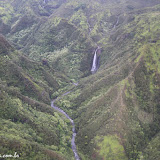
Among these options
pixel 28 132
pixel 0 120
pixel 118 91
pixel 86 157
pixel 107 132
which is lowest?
pixel 86 157

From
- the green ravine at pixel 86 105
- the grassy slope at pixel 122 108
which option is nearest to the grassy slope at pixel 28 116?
the green ravine at pixel 86 105

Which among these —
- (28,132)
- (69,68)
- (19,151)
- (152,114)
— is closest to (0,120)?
(28,132)

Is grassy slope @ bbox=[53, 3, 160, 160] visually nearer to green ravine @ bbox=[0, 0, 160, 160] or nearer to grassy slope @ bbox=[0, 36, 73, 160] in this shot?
green ravine @ bbox=[0, 0, 160, 160]

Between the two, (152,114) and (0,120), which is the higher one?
(0,120)

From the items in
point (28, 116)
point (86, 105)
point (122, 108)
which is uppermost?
point (28, 116)

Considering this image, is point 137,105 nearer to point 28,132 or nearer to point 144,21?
point 28,132

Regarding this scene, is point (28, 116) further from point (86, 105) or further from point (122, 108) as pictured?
point (122, 108)

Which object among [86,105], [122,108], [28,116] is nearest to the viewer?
[28,116]

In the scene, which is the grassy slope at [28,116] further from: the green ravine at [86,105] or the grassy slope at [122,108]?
the grassy slope at [122,108]

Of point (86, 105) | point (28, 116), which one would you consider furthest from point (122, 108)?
point (28, 116)

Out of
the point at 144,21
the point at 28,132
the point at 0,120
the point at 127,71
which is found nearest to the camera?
the point at 0,120

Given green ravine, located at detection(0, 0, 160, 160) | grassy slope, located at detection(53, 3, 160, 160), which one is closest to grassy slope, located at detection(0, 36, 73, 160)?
green ravine, located at detection(0, 0, 160, 160)
